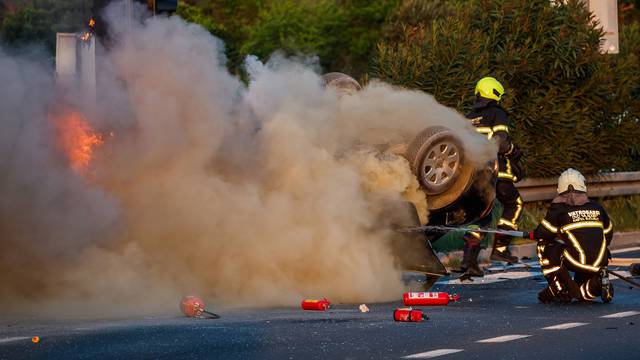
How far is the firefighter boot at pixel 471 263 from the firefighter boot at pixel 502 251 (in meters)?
1.03

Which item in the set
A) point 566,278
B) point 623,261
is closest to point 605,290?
point 566,278

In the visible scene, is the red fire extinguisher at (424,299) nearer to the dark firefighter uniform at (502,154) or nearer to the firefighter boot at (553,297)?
the firefighter boot at (553,297)

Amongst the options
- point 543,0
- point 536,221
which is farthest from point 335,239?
point 543,0

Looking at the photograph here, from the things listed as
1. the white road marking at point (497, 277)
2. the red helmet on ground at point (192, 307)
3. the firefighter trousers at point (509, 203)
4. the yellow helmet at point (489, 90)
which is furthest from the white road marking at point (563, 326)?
the firefighter trousers at point (509, 203)

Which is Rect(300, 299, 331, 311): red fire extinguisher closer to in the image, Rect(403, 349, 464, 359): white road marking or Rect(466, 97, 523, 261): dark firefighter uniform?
Rect(403, 349, 464, 359): white road marking

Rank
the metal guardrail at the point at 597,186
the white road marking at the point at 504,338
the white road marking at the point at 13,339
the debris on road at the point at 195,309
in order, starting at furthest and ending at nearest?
the metal guardrail at the point at 597,186
the debris on road at the point at 195,309
the white road marking at the point at 504,338
the white road marking at the point at 13,339

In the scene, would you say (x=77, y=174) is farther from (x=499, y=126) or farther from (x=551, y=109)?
(x=551, y=109)

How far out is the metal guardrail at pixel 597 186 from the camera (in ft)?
60.2

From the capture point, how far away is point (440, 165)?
1189cm

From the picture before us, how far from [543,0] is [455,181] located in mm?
7826

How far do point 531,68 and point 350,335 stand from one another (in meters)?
10.6

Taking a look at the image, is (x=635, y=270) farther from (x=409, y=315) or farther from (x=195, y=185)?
(x=195, y=185)

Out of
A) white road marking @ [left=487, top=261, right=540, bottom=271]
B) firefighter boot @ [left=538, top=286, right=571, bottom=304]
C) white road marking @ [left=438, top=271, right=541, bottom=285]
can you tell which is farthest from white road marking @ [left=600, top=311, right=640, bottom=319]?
white road marking @ [left=487, top=261, right=540, bottom=271]

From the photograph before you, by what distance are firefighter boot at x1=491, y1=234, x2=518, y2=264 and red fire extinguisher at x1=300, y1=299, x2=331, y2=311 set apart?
4095mm
